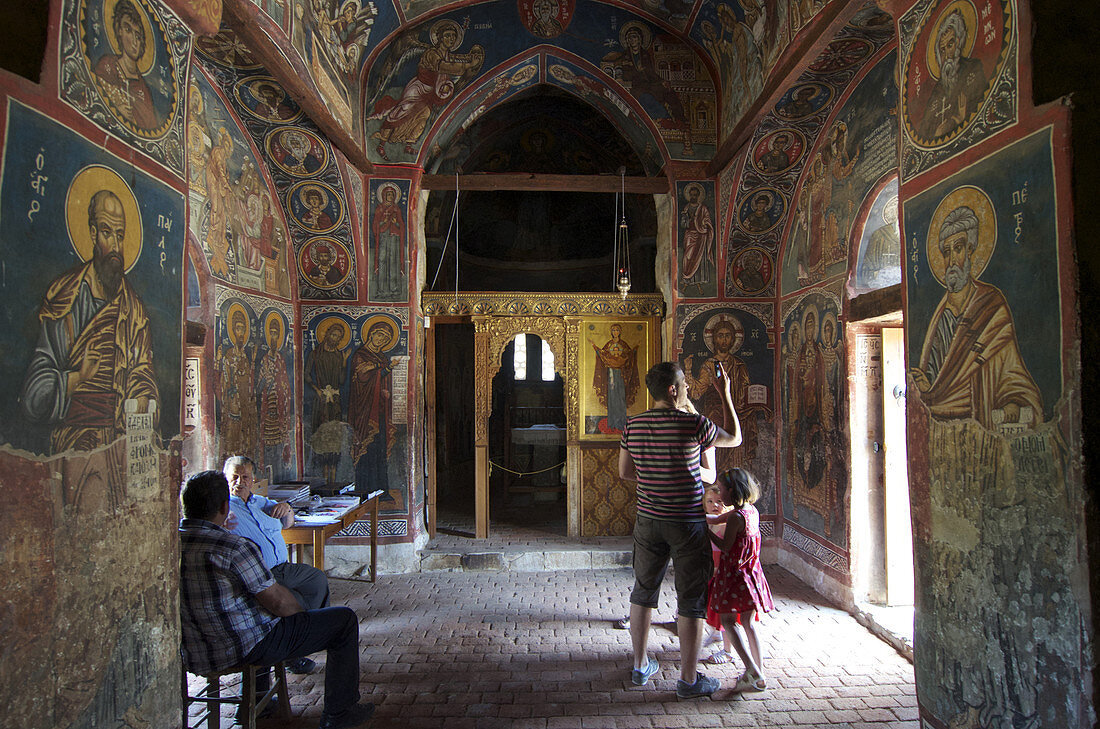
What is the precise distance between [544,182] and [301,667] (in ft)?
19.7

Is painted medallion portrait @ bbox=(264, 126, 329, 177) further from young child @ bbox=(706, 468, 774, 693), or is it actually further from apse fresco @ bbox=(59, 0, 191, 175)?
young child @ bbox=(706, 468, 774, 693)

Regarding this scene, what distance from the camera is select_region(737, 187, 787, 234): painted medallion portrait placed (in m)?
7.02

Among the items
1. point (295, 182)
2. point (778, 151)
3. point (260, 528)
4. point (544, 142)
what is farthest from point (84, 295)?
point (544, 142)

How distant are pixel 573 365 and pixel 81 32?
6.35m

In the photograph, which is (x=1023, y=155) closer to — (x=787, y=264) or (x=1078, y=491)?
(x=1078, y=491)

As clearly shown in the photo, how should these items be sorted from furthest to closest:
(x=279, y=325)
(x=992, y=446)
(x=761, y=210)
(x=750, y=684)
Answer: (x=761, y=210) < (x=279, y=325) < (x=750, y=684) < (x=992, y=446)

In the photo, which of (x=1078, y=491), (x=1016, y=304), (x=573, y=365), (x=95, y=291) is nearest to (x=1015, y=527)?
(x=1078, y=491)

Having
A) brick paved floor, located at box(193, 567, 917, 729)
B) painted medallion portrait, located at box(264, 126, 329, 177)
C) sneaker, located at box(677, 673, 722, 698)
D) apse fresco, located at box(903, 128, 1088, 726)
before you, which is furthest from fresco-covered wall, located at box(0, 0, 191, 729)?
apse fresco, located at box(903, 128, 1088, 726)

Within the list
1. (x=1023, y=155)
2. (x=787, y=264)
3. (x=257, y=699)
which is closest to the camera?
(x=1023, y=155)

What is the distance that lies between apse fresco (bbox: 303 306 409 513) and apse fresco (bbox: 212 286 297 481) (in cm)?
27

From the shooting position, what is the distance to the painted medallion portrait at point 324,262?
7.26m

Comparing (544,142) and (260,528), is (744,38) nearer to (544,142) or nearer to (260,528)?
(544,142)

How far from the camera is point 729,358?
7.52m

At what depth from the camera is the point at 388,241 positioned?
7.40 m
